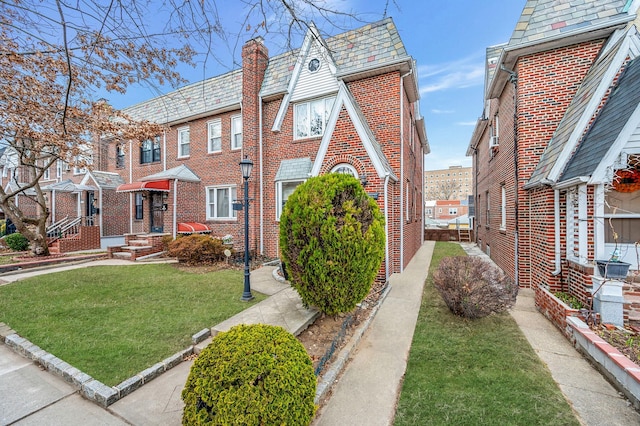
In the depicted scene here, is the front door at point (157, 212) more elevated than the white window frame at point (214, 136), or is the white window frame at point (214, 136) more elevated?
the white window frame at point (214, 136)

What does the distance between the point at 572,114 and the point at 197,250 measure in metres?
11.8

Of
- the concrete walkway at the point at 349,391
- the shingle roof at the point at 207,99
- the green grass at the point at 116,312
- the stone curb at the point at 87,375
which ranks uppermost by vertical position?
the shingle roof at the point at 207,99

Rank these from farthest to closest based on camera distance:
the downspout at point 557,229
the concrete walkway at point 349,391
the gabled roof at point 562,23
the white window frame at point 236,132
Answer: the white window frame at point 236,132 → the gabled roof at point 562,23 → the downspout at point 557,229 → the concrete walkway at point 349,391

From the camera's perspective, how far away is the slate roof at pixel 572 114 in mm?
6008

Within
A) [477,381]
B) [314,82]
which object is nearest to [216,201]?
[314,82]

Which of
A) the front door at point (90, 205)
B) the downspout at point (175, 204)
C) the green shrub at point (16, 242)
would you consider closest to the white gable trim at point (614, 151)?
the downspout at point (175, 204)

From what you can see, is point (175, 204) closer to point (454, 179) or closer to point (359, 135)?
point (359, 135)

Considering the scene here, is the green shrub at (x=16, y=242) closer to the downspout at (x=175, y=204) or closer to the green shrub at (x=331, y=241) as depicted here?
the downspout at (x=175, y=204)

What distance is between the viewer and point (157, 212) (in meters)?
14.3

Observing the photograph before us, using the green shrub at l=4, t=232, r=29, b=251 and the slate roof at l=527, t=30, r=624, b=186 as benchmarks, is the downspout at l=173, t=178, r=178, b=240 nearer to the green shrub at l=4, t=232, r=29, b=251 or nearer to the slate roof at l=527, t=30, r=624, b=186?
the green shrub at l=4, t=232, r=29, b=251

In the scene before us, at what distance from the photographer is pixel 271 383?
7.83 feet

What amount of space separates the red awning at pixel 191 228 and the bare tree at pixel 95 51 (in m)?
4.55

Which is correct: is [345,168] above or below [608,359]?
above

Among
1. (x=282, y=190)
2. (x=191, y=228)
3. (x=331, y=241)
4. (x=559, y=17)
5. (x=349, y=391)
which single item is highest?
(x=559, y=17)
